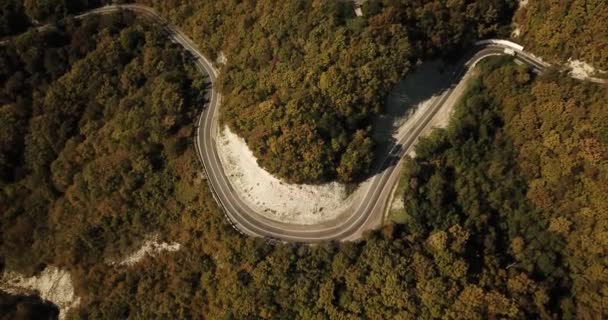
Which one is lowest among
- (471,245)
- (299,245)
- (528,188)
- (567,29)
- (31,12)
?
(471,245)

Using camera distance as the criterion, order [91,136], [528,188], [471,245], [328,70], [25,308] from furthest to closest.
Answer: [91,136] → [25,308] → [328,70] → [528,188] → [471,245]

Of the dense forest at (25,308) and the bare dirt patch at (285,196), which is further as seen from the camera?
the dense forest at (25,308)

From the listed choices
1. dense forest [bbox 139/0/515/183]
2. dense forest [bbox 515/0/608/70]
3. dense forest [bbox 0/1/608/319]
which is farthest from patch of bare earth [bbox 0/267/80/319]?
dense forest [bbox 515/0/608/70]

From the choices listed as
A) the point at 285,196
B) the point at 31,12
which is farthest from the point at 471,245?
the point at 31,12

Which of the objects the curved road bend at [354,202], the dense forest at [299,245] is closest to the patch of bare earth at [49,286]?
the dense forest at [299,245]

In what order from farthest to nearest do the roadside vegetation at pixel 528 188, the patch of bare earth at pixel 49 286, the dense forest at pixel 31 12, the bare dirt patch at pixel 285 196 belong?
the dense forest at pixel 31 12, the patch of bare earth at pixel 49 286, the bare dirt patch at pixel 285 196, the roadside vegetation at pixel 528 188

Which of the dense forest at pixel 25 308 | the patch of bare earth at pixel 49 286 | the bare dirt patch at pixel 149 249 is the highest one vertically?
the bare dirt patch at pixel 149 249

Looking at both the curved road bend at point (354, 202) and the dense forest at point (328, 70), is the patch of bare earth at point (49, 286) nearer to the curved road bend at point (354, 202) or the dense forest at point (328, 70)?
the curved road bend at point (354, 202)

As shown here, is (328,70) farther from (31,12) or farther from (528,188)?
(31,12)
